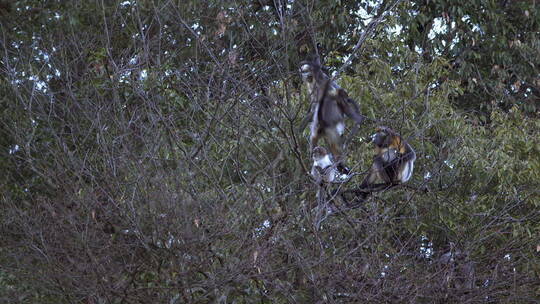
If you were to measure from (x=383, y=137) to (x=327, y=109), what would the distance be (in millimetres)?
524

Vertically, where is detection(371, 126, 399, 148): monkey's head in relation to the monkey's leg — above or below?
below

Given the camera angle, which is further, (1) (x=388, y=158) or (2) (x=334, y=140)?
(2) (x=334, y=140)

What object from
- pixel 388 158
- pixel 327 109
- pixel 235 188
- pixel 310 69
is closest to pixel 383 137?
pixel 388 158

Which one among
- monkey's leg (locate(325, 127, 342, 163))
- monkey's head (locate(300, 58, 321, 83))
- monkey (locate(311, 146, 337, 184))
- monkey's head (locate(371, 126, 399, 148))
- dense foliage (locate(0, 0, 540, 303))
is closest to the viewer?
dense foliage (locate(0, 0, 540, 303))

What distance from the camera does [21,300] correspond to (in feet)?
23.8

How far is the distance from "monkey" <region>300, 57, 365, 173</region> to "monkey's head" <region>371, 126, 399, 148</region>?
0.60 feet

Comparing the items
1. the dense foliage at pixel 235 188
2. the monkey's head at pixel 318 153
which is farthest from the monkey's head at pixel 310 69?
the monkey's head at pixel 318 153

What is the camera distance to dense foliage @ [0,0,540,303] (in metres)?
6.17

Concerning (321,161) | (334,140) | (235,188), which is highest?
(334,140)

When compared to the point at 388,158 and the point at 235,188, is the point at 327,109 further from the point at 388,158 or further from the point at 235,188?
the point at 235,188

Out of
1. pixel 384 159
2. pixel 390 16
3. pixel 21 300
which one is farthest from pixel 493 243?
pixel 21 300

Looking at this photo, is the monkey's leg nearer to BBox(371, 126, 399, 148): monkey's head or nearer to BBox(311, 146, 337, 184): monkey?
BBox(371, 126, 399, 148): monkey's head

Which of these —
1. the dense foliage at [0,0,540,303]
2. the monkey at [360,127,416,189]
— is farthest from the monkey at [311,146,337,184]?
the monkey at [360,127,416,189]

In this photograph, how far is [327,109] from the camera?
26.5ft
